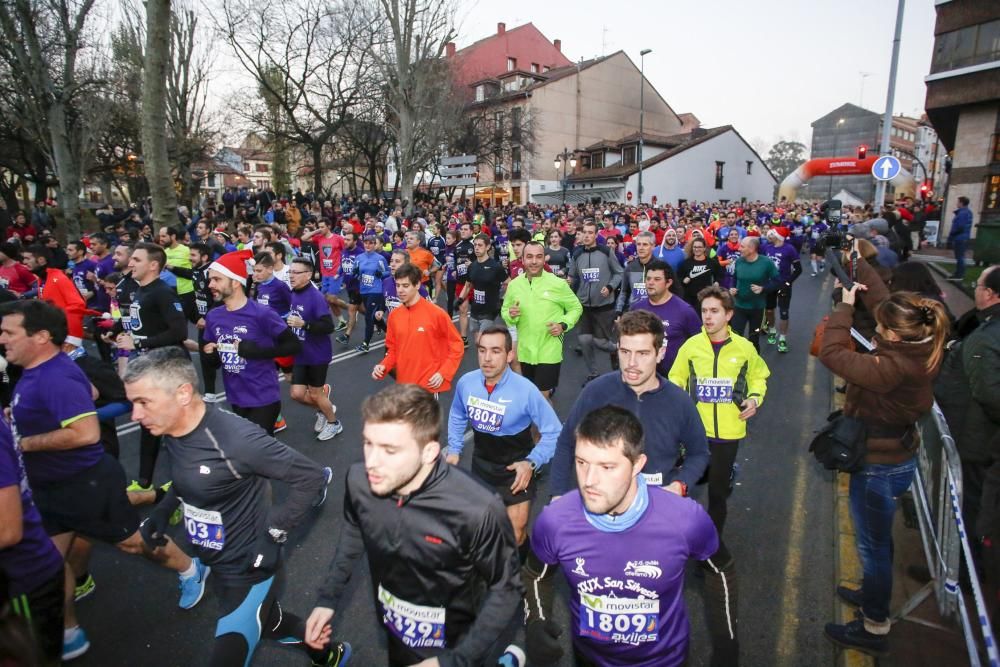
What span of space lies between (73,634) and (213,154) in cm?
4144

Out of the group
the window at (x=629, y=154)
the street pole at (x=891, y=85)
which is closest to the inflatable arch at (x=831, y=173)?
the window at (x=629, y=154)

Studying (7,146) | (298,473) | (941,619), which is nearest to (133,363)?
(298,473)

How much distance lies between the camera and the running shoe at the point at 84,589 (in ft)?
13.2

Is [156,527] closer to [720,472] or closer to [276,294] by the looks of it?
[720,472]

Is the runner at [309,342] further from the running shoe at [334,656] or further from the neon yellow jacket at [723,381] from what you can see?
the neon yellow jacket at [723,381]

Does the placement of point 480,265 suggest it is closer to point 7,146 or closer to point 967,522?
point 967,522

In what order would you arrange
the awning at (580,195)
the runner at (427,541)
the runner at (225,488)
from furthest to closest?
1. the awning at (580,195)
2. the runner at (225,488)
3. the runner at (427,541)

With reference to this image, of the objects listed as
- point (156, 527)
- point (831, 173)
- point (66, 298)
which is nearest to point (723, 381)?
point (156, 527)

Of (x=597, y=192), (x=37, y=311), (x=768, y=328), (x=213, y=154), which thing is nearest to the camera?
(x=37, y=311)

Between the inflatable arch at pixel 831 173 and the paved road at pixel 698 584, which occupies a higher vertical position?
the inflatable arch at pixel 831 173

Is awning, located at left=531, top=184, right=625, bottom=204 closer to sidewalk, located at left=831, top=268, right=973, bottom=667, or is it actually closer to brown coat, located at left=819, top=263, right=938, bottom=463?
sidewalk, located at left=831, top=268, right=973, bottom=667

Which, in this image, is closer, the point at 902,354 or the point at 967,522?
the point at 902,354

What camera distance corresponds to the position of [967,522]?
420cm

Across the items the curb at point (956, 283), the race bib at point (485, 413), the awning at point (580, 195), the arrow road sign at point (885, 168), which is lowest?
the curb at point (956, 283)
